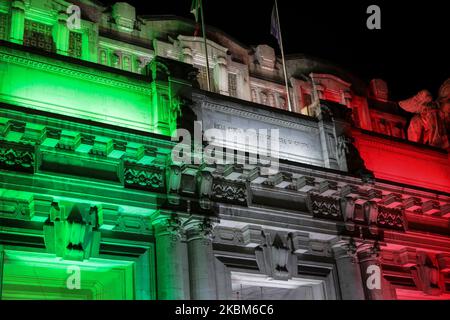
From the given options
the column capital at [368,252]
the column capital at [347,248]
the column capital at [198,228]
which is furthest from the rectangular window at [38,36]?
the column capital at [368,252]

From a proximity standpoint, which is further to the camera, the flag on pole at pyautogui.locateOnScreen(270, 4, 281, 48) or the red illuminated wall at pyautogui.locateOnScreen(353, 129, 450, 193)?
the flag on pole at pyautogui.locateOnScreen(270, 4, 281, 48)

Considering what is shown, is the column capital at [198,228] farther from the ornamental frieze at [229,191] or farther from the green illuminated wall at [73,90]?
the green illuminated wall at [73,90]

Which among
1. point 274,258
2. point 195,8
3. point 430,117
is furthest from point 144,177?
point 430,117

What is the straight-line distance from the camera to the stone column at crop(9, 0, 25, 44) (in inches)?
943

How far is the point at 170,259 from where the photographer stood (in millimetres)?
20641

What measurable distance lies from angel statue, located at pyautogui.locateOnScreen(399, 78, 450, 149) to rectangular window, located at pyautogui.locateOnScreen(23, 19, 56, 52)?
15632mm

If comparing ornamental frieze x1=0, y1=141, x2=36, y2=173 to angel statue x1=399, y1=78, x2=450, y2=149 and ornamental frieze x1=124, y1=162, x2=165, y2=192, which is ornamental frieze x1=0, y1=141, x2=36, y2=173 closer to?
ornamental frieze x1=124, y1=162, x2=165, y2=192

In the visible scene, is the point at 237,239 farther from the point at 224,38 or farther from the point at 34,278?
the point at 224,38

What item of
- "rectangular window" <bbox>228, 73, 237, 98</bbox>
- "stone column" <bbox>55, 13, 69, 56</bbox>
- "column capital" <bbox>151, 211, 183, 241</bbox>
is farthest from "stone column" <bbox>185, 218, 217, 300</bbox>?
"stone column" <bbox>55, 13, 69, 56</bbox>

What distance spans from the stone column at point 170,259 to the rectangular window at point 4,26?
8886 millimetres

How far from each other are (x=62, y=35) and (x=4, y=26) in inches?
82.0

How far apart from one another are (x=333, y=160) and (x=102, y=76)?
9.31 m

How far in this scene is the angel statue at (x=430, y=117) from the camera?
29.8 metres

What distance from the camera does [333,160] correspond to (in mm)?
25781
